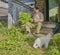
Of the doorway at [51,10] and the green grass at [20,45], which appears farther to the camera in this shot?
the doorway at [51,10]

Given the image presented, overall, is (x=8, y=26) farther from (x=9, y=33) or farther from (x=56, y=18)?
(x=56, y=18)

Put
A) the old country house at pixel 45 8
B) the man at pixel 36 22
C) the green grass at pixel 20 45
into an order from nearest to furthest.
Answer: the green grass at pixel 20 45, the man at pixel 36 22, the old country house at pixel 45 8

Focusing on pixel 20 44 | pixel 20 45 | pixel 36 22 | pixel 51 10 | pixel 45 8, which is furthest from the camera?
pixel 45 8

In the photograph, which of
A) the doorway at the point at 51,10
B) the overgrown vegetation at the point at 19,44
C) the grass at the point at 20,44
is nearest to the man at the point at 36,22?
the overgrown vegetation at the point at 19,44

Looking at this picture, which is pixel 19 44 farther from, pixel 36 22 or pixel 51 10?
pixel 51 10

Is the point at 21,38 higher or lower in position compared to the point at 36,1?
lower

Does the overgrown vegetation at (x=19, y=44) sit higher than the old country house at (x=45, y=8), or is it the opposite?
the old country house at (x=45, y=8)

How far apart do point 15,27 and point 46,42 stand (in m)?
2.31

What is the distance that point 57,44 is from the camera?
9.85 metres

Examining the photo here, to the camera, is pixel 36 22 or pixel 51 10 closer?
pixel 36 22

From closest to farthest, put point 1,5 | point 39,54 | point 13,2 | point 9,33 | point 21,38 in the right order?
point 39,54 → point 21,38 → point 9,33 → point 13,2 → point 1,5

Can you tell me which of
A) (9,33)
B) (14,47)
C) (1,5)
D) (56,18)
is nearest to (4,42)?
(14,47)

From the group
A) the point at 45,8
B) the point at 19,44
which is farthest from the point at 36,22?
the point at 45,8

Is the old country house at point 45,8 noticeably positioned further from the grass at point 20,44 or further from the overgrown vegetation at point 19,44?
the grass at point 20,44
